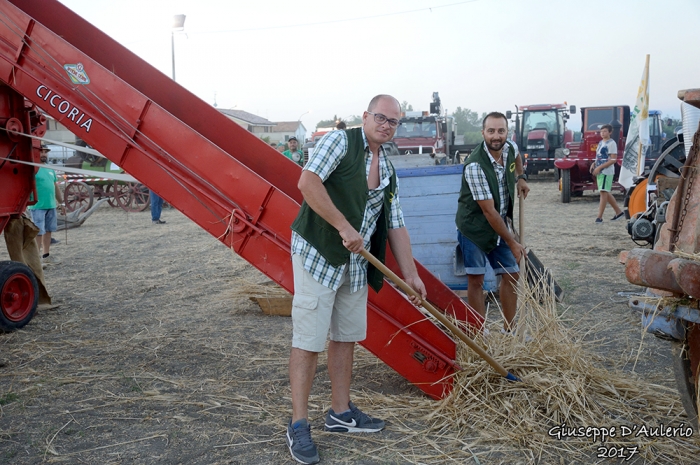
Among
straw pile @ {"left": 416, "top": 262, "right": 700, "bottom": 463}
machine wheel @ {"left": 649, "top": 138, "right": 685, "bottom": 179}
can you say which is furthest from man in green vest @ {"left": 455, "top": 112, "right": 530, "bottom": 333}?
machine wheel @ {"left": 649, "top": 138, "right": 685, "bottom": 179}

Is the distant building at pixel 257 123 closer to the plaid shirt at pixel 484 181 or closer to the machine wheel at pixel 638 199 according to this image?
the machine wheel at pixel 638 199

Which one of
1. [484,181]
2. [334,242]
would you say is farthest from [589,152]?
[334,242]

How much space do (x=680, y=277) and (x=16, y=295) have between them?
5.64 metres

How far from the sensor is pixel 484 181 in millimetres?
4473

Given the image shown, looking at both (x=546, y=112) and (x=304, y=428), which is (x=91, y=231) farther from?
(x=546, y=112)

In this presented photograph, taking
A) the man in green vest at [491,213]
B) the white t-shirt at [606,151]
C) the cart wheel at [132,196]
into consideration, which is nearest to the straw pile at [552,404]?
the man in green vest at [491,213]

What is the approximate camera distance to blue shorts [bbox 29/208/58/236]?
30.3 feet

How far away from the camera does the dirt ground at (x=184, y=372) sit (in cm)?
333

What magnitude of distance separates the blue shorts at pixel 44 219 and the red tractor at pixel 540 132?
19.3 metres

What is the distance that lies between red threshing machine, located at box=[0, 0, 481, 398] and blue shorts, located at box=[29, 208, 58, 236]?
17.3 feet

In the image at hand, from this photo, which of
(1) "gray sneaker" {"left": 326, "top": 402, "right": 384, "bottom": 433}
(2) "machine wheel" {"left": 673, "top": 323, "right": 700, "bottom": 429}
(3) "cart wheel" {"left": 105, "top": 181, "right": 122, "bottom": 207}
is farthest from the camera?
(3) "cart wheel" {"left": 105, "top": 181, "right": 122, "bottom": 207}

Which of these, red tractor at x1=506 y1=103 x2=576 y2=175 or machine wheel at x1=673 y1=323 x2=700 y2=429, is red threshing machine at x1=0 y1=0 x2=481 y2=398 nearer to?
machine wheel at x1=673 y1=323 x2=700 y2=429

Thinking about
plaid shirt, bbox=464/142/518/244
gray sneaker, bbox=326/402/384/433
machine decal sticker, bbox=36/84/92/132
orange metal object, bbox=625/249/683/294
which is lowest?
gray sneaker, bbox=326/402/384/433

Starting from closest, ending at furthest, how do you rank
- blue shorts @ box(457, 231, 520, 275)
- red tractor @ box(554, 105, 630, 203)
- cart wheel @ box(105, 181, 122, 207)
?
blue shorts @ box(457, 231, 520, 275) → red tractor @ box(554, 105, 630, 203) → cart wheel @ box(105, 181, 122, 207)
